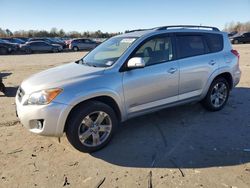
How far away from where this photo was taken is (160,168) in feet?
12.5

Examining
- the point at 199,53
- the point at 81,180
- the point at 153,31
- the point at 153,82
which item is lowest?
the point at 81,180

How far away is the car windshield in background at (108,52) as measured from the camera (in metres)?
4.70

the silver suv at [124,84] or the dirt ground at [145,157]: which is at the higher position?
the silver suv at [124,84]

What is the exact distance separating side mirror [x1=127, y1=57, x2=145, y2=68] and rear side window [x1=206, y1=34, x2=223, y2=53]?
→ 2.08 metres

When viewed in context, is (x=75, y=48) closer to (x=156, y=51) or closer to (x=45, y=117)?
(x=156, y=51)

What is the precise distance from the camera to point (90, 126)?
4238 mm

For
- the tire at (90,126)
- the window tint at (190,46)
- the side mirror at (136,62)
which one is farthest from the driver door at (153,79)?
the tire at (90,126)

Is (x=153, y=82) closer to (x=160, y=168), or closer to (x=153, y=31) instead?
(x=153, y=31)

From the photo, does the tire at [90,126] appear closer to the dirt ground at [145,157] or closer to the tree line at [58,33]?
the dirt ground at [145,157]

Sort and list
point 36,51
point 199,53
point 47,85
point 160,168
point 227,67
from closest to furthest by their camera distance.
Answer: point 160,168
point 47,85
point 199,53
point 227,67
point 36,51

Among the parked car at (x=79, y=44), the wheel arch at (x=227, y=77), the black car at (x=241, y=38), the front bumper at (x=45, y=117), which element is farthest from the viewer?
the black car at (x=241, y=38)

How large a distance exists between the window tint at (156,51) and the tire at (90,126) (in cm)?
114

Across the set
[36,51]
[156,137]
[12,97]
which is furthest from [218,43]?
[36,51]

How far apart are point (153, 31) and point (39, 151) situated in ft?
9.31
